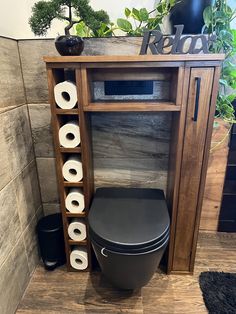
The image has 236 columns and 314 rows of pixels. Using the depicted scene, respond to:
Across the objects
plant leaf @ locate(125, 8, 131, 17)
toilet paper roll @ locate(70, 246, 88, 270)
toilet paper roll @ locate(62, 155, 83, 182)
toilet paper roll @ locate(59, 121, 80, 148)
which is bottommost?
toilet paper roll @ locate(70, 246, 88, 270)

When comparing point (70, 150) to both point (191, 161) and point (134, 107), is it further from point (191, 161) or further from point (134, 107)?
point (191, 161)

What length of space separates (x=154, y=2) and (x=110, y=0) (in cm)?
24

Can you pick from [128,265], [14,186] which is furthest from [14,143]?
[128,265]

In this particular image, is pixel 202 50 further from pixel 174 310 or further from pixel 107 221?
pixel 174 310

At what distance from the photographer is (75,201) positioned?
1.22 meters

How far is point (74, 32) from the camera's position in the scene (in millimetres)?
1236

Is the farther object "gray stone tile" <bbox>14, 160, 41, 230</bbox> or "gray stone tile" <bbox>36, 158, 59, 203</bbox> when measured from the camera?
"gray stone tile" <bbox>36, 158, 59, 203</bbox>

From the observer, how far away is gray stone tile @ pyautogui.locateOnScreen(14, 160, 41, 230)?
46.8 inches

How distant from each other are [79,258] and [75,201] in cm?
37

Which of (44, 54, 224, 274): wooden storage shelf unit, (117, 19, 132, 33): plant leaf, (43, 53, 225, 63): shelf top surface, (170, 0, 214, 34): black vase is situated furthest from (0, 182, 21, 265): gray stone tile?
(170, 0, 214, 34): black vase

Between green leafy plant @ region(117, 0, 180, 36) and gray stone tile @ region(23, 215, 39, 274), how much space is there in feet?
3.91

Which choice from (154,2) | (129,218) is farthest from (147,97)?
(129,218)

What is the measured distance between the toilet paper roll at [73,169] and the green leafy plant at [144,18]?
71 centimetres

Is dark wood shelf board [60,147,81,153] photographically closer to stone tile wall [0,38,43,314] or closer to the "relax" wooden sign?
stone tile wall [0,38,43,314]
